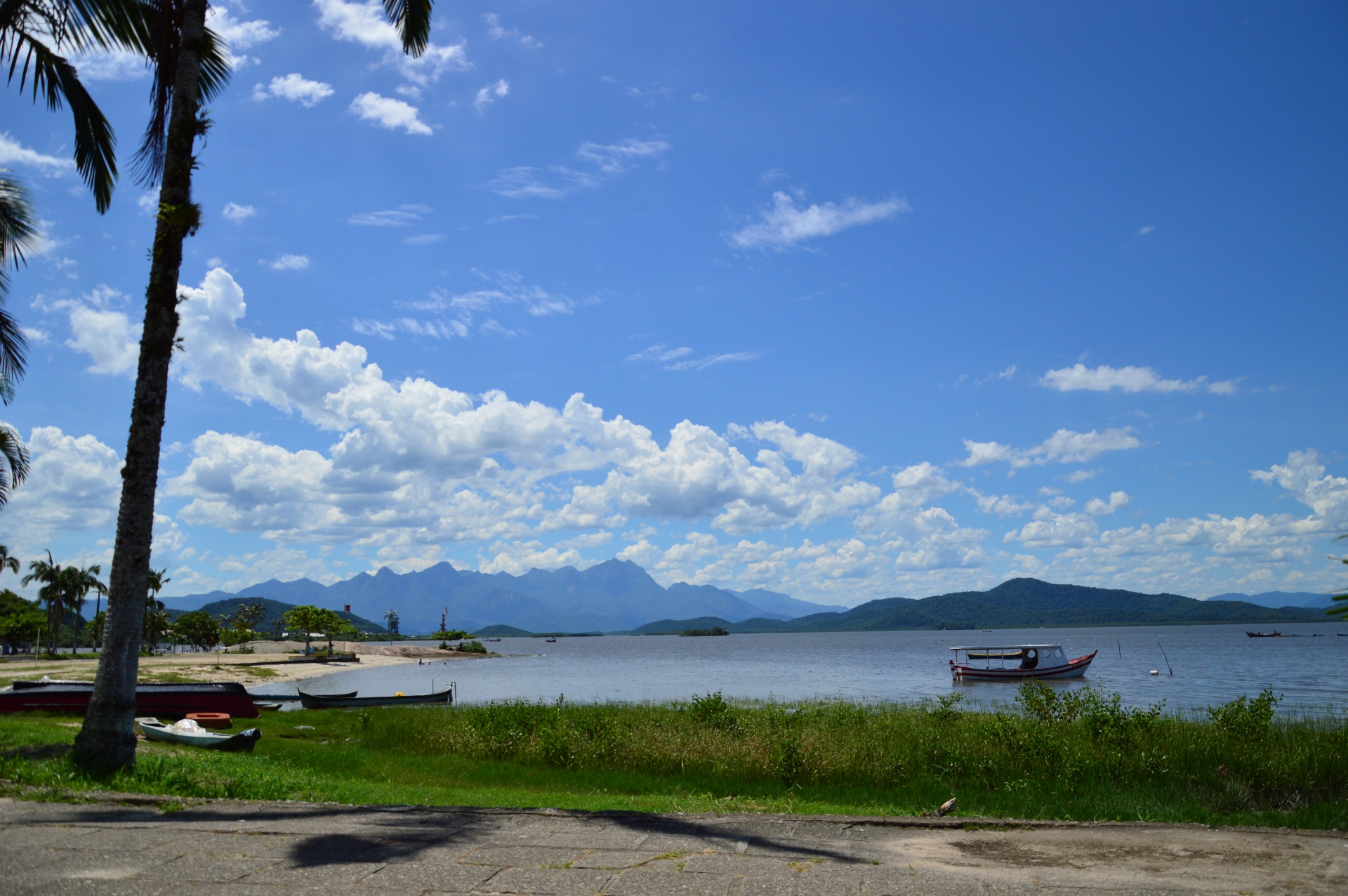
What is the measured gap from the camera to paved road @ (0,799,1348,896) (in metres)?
6.09

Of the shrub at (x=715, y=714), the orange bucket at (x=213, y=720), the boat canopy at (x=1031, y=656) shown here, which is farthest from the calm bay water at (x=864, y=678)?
the shrub at (x=715, y=714)

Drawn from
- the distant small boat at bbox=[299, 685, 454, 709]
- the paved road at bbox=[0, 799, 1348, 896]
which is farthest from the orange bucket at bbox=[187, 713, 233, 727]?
the paved road at bbox=[0, 799, 1348, 896]

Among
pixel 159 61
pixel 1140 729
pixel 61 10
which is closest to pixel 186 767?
pixel 159 61

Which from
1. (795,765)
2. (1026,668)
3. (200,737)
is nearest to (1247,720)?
(795,765)

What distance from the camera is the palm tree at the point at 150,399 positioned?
10.7 meters

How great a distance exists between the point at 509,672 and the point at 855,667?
35.5m

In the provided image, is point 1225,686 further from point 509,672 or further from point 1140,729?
point 509,672

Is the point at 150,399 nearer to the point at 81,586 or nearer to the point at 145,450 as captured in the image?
the point at 145,450

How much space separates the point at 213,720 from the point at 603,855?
22.1m

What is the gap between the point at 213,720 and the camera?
78.9ft

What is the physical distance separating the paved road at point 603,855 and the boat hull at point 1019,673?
58235 mm

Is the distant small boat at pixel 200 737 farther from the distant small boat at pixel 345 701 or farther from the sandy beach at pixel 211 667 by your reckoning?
the distant small boat at pixel 345 701

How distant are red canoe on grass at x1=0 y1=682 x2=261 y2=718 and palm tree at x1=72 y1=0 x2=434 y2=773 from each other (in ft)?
50.5

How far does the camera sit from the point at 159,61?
13.4 metres
